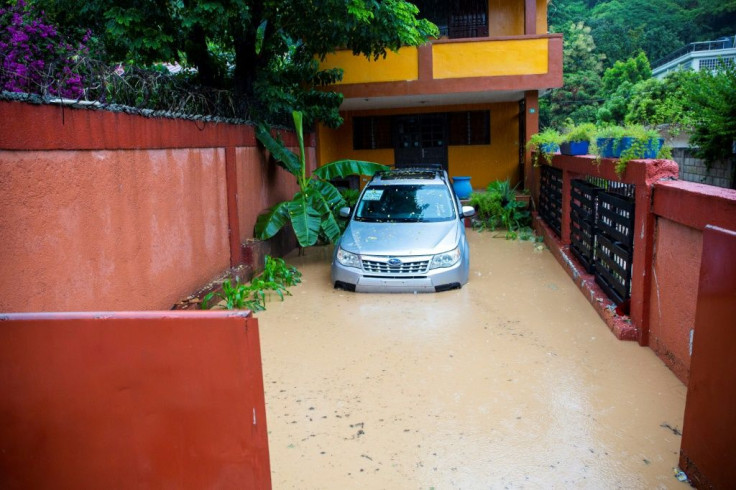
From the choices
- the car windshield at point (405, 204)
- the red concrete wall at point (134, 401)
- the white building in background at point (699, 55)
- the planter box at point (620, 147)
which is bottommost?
the red concrete wall at point (134, 401)

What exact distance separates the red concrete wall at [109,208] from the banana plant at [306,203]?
94 cm

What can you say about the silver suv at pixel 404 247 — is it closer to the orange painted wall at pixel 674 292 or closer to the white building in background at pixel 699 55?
the orange painted wall at pixel 674 292

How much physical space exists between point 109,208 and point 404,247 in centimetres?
402

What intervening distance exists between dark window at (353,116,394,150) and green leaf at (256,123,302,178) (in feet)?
24.5

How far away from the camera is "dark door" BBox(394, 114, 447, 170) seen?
17.8 m

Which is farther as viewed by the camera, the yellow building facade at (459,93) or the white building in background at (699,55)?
the white building in background at (699,55)

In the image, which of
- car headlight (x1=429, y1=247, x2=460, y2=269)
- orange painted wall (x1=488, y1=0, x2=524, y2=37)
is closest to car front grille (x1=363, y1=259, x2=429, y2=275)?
car headlight (x1=429, y1=247, x2=460, y2=269)

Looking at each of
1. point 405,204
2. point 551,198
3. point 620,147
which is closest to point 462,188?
point 551,198

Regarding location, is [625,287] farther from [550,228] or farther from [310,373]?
[550,228]

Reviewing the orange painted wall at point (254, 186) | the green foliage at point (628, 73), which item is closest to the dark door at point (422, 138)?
the orange painted wall at point (254, 186)

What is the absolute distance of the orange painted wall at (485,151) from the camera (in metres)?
17.5

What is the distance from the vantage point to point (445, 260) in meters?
8.41

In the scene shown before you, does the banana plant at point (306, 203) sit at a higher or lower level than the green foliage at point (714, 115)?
lower

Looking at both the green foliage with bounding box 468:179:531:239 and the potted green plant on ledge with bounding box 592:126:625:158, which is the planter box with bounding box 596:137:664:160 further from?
the green foliage with bounding box 468:179:531:239
